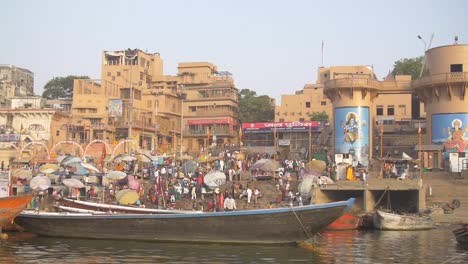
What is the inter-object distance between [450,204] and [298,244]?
570 inches

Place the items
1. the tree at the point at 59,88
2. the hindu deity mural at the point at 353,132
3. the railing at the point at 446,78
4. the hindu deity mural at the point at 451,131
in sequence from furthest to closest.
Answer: the tree at the point at 59,88
the hindu deity mural at the point at 353,132
the railing at the point at 446,78
the hindu deity mural at the point at 451,131

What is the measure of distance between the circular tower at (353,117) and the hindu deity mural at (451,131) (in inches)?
203

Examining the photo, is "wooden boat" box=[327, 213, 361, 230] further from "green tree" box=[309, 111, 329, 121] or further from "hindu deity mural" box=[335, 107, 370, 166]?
"green tree" box=[309, 111, 329, 121]

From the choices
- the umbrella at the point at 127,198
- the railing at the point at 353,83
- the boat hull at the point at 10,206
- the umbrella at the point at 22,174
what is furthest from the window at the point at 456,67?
A: the boat hull at the point at 10,206

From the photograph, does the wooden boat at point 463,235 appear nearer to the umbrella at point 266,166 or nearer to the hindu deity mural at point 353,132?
the umbrella at point 266,166

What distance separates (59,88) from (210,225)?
7294 centimetres

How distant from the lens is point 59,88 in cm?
8812

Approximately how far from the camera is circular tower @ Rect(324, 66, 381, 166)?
1724 inches

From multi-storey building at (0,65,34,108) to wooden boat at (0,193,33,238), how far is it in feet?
173

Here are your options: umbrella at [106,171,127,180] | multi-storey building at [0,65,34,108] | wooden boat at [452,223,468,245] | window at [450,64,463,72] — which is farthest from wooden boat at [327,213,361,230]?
multi-storey building at [0,65,34,108]

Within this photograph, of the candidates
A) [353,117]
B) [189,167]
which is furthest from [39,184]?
[353,117]

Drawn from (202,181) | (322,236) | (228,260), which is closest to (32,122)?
(202,181)

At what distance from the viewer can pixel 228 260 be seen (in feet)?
58.6

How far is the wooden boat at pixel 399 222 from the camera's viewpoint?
91.5ft
